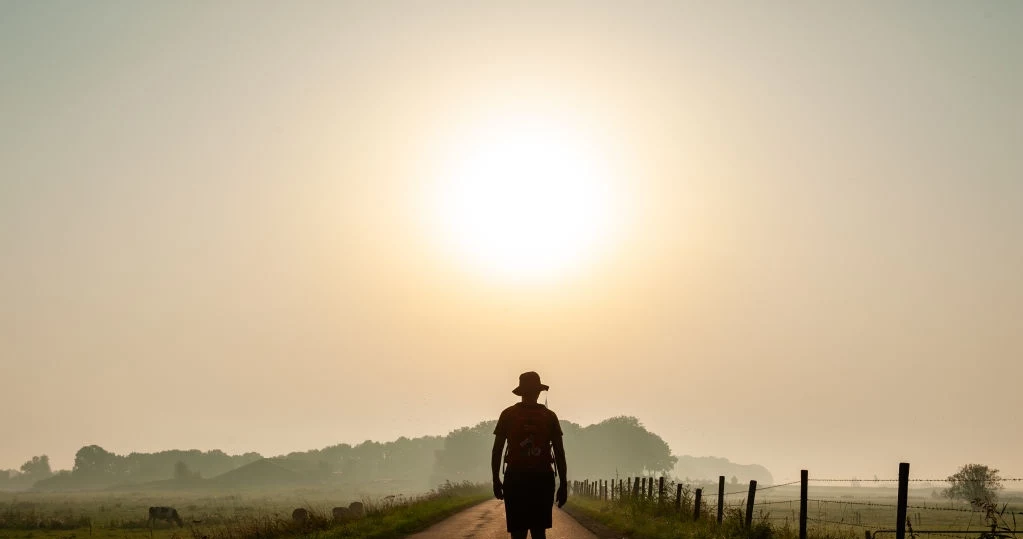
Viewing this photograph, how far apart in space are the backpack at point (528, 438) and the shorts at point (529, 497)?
11 centimetres

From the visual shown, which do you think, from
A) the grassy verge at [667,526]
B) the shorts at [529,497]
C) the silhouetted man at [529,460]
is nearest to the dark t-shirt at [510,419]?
the silhouetted man at [529,460]

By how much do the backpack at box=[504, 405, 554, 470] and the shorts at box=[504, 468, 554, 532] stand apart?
114 mm

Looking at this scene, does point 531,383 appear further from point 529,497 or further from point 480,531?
point 480,531

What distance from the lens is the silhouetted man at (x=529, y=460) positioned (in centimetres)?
1066

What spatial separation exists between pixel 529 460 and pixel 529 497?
505 millimetres

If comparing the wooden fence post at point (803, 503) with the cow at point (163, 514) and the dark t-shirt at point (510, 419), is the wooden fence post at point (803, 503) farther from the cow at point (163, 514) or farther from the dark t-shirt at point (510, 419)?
the cow at point (163, 514)

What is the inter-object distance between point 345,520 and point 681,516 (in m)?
10.5

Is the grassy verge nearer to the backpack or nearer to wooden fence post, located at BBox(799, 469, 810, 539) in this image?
wooden fence post, located at BBox(799, 469, 810, 539)

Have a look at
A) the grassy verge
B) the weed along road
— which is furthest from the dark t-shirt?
the weed along road

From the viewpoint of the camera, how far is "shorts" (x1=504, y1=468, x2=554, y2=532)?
1066 cm

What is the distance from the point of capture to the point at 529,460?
1065 centimetres

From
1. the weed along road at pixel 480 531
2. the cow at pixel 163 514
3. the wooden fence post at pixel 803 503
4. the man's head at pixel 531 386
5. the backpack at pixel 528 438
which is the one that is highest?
the man's head at pixel 531 386

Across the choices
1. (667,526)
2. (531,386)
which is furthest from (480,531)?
(531,386)

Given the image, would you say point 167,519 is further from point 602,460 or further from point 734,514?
point 602,460
